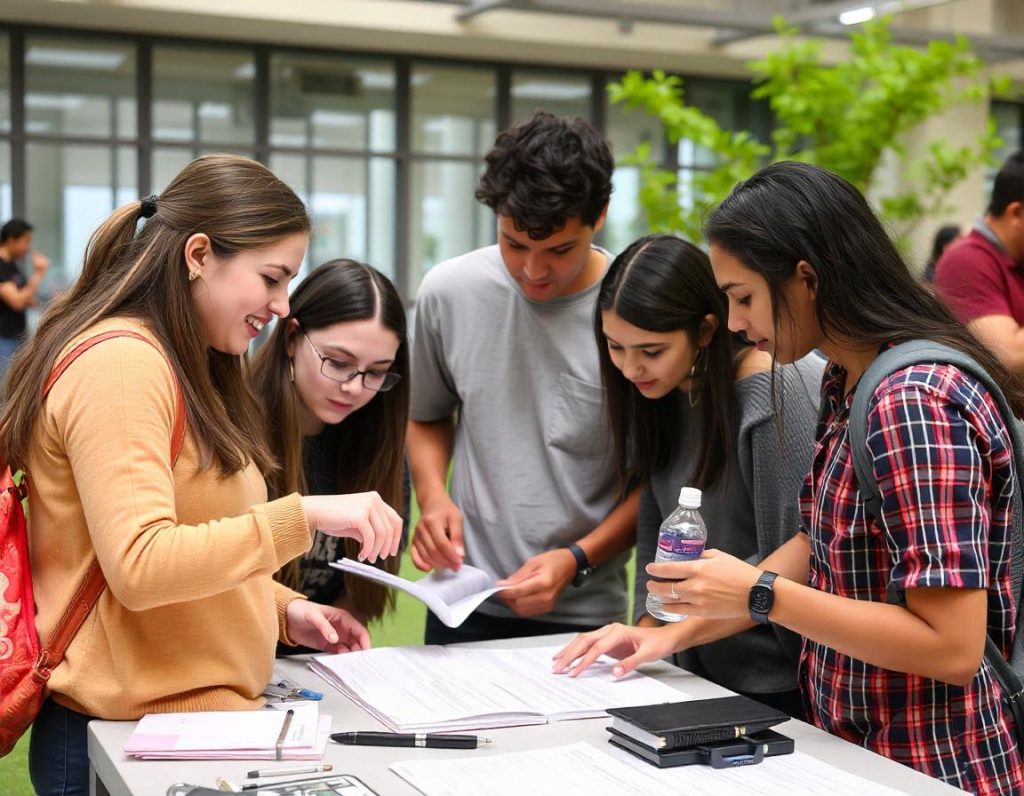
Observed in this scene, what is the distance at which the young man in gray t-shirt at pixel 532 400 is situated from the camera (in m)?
2.44

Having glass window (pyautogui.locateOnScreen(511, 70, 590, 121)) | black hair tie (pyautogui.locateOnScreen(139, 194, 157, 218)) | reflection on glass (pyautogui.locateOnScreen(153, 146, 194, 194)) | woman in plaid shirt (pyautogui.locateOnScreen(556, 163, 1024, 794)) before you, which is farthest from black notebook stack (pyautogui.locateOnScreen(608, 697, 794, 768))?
glass window (pyautogui.locateOnScreen(511, 70, 590, 121))

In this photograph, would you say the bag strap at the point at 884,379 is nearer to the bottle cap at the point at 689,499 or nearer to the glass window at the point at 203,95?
the bottle cap at the point at 689,499

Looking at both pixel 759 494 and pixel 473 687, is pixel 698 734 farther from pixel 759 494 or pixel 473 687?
pixel 759 494

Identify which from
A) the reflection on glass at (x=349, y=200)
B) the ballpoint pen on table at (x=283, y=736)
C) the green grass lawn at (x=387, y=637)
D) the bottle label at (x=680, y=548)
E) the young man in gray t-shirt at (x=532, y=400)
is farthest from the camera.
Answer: the reflection on glass at (x=349, y=200)

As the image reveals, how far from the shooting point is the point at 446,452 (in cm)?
287

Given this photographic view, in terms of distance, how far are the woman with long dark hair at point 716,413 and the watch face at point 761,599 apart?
1.47 ft

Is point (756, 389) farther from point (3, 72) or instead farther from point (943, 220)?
point (943, 220)

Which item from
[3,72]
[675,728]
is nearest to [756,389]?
[675,728]

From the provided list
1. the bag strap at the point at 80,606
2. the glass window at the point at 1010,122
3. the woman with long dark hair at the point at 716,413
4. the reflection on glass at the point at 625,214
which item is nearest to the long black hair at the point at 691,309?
the woman with long dark hair at the point at 716,413

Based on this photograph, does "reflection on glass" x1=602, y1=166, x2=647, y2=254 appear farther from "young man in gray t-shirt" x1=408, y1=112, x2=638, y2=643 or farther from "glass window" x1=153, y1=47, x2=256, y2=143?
"young man in gray t-shirt" x1=408, y1=112, x2=638, y2=643

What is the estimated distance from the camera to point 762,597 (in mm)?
1643

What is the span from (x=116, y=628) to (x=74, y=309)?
46 cm

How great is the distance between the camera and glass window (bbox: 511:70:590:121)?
1174 centimetres

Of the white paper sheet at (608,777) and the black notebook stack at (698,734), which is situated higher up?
the black notebook stack at (698,734)
